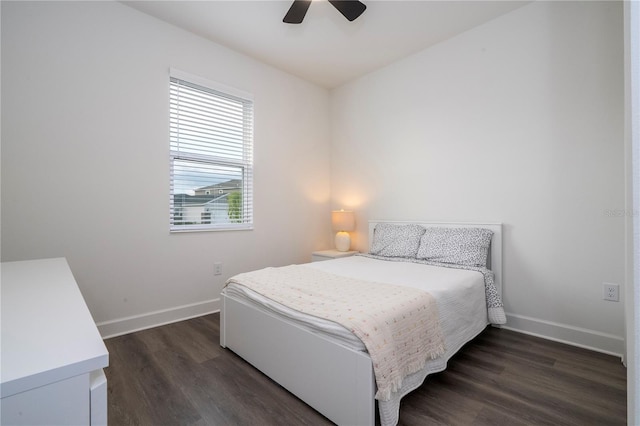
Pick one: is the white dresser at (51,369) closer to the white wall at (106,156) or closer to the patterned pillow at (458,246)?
the white wall at (106,156)

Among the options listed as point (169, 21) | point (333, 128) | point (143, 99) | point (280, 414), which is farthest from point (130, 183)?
point (333, 128)

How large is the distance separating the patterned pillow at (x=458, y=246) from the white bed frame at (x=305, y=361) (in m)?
1.58

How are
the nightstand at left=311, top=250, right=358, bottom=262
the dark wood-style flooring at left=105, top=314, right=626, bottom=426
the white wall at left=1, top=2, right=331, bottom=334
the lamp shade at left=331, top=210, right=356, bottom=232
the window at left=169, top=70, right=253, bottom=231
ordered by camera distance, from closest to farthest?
the dark wood-style flooring at left=105, top=314, right=626, bottom=426
the white wall at left=1, top=2, right=331, bottom=334
the window at left=169, top=70, right=253, bottom=231
the nightstand at left=311, top=250, right=358, bottom=262
the lamp shade at left=331, top=210, right=356, bottom=232

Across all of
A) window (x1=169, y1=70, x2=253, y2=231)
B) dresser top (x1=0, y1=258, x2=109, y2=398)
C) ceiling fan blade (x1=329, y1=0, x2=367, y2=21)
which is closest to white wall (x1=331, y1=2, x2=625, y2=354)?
ceiling fan blade (x1=329, y1=0, x2=367, y2=21)

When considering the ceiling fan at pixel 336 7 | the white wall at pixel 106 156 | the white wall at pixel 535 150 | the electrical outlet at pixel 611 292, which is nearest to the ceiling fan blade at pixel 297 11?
the ceiling fan at pixel 336 7

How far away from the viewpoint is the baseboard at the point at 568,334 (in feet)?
6.80

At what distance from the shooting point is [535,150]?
2.42 m

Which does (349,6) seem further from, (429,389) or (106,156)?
(429,389)

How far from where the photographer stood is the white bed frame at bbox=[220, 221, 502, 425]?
4.21 ft

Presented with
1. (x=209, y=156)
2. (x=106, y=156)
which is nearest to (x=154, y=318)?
(x=106, y=156)

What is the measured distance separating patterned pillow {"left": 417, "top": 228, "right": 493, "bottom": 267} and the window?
1.85 m

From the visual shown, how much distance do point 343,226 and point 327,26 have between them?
210cm

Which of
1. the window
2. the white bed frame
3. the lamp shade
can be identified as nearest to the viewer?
the white bed frame

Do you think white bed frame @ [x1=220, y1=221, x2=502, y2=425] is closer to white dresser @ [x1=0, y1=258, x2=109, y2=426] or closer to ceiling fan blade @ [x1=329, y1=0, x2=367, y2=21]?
white dresser @ [x1=0, y1=258, x2=109, y2=426]
